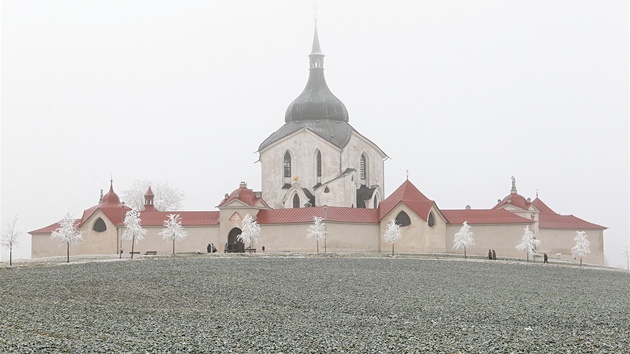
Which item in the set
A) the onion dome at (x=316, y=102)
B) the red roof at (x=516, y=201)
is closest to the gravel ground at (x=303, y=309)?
the red roof at (x=516, y=201)

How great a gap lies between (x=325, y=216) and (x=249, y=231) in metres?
5.30

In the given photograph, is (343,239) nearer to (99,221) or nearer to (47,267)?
(99,221)

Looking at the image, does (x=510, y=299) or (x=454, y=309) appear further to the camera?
(x=510, y=299)

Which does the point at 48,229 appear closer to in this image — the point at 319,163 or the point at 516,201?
the point at 319,163

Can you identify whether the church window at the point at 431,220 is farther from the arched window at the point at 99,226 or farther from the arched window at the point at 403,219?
the arched window at the point at 99,226

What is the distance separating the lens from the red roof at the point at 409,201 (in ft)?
187

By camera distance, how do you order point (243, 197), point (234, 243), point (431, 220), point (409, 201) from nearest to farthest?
point (431, 220) → point (234, 243) → point (409, 201) → point (243, 197)

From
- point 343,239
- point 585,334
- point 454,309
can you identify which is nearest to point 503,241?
point 343,239

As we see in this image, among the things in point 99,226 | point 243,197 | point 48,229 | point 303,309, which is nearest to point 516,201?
point 243,197

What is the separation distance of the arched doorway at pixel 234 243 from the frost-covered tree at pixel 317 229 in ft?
16.8

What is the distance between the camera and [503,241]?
5747 centimetres

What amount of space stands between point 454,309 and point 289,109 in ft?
147

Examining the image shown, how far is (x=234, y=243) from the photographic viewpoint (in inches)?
2264

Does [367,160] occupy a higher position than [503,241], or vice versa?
[367,160]
